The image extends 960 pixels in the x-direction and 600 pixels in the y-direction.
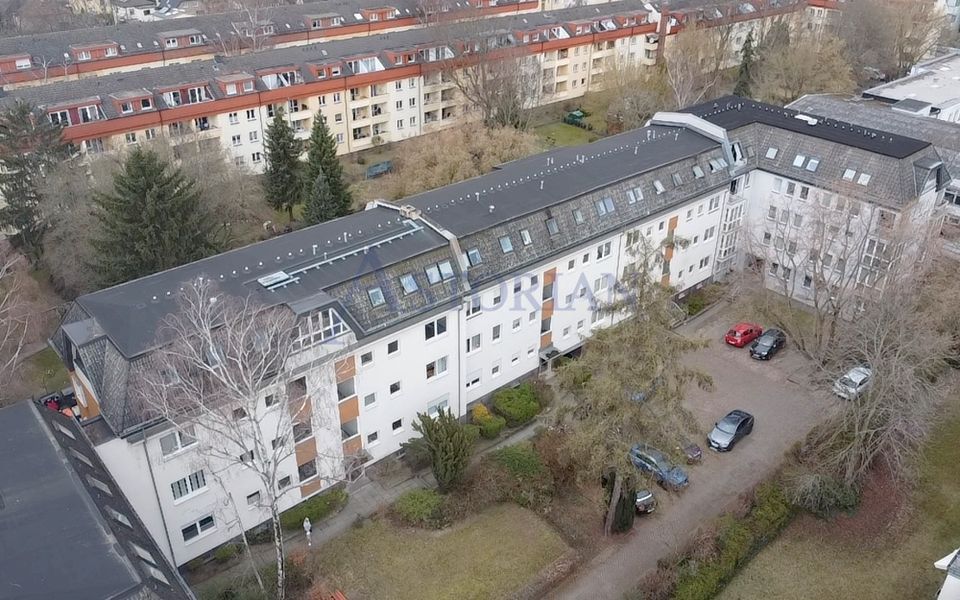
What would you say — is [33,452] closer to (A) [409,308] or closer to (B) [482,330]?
(A) [409,308]

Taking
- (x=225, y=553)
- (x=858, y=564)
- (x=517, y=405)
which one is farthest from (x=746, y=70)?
(x=225, y=553)

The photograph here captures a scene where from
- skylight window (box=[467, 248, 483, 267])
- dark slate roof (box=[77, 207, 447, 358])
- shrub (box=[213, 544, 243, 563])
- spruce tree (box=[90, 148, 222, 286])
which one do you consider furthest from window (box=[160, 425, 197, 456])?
spruce tree (box=[90, 148, 222, 286])

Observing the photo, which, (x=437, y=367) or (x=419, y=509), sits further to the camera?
(x=437, y=367)

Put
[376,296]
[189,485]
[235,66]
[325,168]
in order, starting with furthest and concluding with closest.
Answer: [235,66] < [325,168] < [376,296] < [189,485]

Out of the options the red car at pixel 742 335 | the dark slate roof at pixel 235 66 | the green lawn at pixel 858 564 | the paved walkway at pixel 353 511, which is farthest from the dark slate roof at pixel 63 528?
the dark slate roof at pixel 235 66

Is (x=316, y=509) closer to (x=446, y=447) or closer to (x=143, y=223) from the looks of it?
(x=446, y=447)

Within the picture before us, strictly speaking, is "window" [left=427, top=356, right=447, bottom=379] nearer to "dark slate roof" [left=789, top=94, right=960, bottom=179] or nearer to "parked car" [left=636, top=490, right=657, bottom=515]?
"parked car" [left=636, top=490, right=657, bottom=515]

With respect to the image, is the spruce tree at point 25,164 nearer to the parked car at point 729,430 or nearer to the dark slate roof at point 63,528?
the dark slate roof at point 63,528
